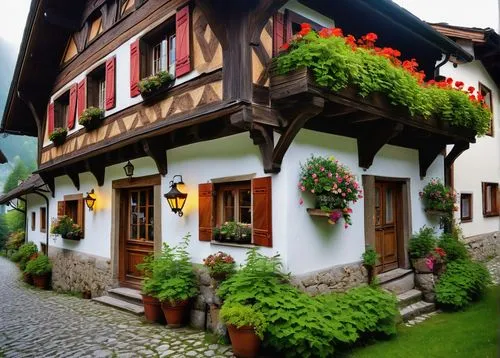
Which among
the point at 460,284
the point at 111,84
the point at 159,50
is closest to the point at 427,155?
the point at 460,284

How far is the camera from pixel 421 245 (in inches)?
297

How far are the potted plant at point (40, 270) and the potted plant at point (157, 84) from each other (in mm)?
8013

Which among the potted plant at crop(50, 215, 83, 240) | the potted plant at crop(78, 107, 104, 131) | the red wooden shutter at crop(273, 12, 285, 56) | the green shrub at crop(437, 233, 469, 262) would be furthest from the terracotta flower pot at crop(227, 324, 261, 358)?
the potted plant at crop(50, 215, 83, 240)

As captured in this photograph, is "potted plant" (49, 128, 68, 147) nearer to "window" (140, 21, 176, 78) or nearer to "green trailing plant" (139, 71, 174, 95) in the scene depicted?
"window" (140, 21, 176, 78)

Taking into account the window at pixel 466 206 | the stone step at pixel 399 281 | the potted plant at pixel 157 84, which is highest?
the potted plant at pixel 157 84

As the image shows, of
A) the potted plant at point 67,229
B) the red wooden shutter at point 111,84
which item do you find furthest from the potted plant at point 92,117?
the potted plant at point 67,229

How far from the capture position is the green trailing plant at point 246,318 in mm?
4578

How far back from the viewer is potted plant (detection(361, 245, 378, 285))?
642 cm

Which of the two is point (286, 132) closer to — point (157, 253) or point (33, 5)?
point (157, 253)

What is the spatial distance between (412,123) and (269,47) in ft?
9.77

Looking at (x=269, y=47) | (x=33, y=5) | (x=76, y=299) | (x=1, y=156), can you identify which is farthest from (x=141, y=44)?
(x=76, y=299)

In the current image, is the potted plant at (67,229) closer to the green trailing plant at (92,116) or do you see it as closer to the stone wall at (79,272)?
the stone wall at (79,272)

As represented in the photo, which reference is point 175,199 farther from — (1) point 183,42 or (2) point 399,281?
(2) point 399,281

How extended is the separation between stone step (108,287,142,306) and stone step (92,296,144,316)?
0.08 meters
